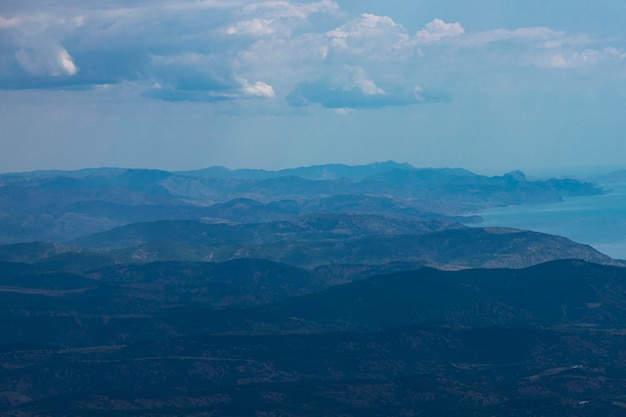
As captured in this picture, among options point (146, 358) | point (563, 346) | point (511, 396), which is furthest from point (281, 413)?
point (563, 346)

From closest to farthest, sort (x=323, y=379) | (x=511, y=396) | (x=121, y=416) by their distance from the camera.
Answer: (x=121, y=416)
(x=511, y=396)
(x=323, y=379)

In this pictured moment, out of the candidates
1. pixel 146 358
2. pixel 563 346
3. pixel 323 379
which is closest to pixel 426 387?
pixel 323 379

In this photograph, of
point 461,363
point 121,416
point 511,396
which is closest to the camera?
point 121,416

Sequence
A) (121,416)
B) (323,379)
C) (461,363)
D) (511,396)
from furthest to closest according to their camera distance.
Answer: (461,363) → (323,379) → (511,396) → (121,416)

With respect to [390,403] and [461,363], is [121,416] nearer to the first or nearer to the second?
[390,403]

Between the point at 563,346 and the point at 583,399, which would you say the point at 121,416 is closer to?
the point at 583,399

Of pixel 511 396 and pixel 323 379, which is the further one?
pixel 323 379

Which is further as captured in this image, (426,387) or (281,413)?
(426,387)

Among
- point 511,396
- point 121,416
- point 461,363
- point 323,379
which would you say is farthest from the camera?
point 461,363
